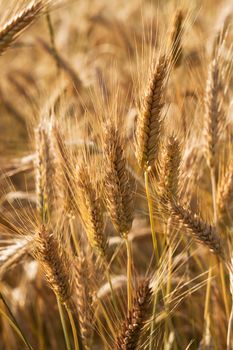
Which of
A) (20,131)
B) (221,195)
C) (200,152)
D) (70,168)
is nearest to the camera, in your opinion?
(70,168)

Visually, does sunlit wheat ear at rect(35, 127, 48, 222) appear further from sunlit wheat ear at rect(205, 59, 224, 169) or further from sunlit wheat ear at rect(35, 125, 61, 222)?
sunlit wheat ear at rect(205, 59, 224, 169)

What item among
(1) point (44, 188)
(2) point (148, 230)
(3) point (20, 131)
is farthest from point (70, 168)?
(3) point (20, 131)

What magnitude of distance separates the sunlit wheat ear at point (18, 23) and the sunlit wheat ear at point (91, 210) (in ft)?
1.84

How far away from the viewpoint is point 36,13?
1.92m

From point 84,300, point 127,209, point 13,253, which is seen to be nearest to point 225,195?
point 127,209

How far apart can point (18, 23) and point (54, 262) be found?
2.64 ft

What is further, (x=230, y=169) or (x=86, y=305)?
(x=230, y=169)

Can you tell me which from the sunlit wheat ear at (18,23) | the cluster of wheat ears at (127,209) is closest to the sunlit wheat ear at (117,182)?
the cluster of wheat ears at (127,209)

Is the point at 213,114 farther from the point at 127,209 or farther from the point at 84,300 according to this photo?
the point at 84,300

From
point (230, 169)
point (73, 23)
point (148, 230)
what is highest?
point (73, 23)

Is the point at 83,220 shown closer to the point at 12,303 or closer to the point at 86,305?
the point at 86,305

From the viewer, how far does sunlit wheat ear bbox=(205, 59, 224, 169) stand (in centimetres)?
186

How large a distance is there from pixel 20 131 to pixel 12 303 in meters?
1.46

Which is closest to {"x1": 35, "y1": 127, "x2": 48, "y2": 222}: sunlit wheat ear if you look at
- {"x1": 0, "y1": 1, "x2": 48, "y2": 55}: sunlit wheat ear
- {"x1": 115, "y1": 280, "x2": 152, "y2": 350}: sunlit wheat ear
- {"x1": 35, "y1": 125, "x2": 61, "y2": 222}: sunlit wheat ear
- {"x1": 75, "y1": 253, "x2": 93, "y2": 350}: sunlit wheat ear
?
{"x1": 35, "y1": 125, "x2": 61, "y2": 222}: sunlit wheat ear
